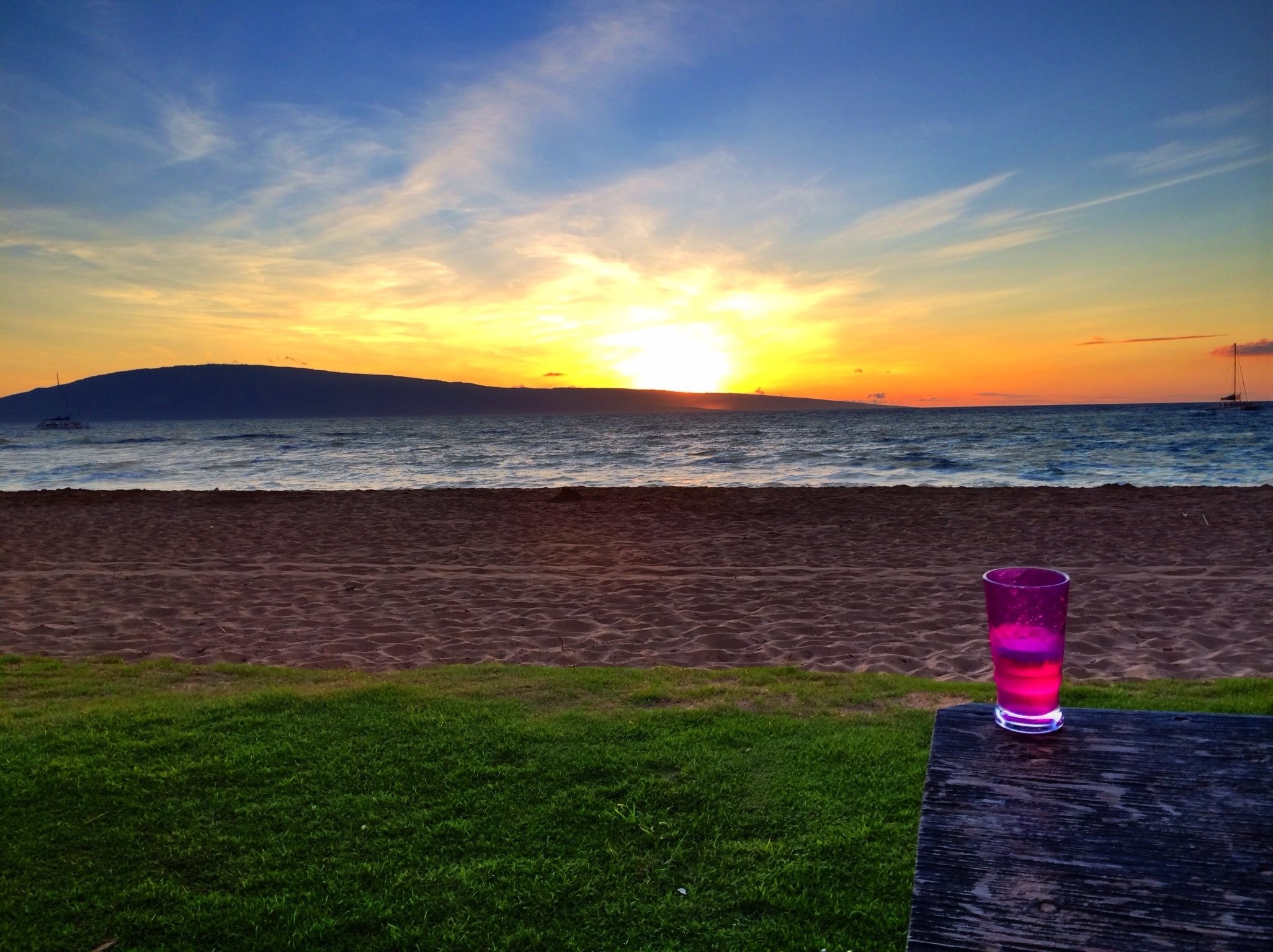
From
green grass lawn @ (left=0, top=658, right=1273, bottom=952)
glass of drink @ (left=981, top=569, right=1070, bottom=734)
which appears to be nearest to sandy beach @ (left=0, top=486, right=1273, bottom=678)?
green grass lawn @ (left=0, top=658, right=1273, bottom=952)

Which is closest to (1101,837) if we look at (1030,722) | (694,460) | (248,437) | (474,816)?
(1030,722)

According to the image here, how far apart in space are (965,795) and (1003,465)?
3305 cm

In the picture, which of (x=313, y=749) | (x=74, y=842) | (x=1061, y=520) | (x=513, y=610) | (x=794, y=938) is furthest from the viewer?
(x=1061, y=520)

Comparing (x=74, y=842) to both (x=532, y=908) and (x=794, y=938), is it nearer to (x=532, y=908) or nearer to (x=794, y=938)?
(x=532, y=908)

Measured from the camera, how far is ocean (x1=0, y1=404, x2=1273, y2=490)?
2795cm

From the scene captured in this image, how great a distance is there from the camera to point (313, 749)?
13.6 ft

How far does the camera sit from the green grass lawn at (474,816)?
285 cm

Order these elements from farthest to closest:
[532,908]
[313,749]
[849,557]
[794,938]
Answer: [849,557] < [313,749] < [532,908] < [794,938]

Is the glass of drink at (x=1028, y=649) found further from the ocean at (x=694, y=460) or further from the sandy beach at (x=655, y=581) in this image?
the ocean at (x=694, y=460)

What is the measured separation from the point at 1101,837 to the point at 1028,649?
42 centimetres

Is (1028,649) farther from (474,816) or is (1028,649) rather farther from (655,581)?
(655,581)

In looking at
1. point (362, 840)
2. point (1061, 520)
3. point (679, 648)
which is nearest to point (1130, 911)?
point (362, 840)

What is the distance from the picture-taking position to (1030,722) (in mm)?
1517

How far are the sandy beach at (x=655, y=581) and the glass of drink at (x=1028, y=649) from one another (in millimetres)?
4913
